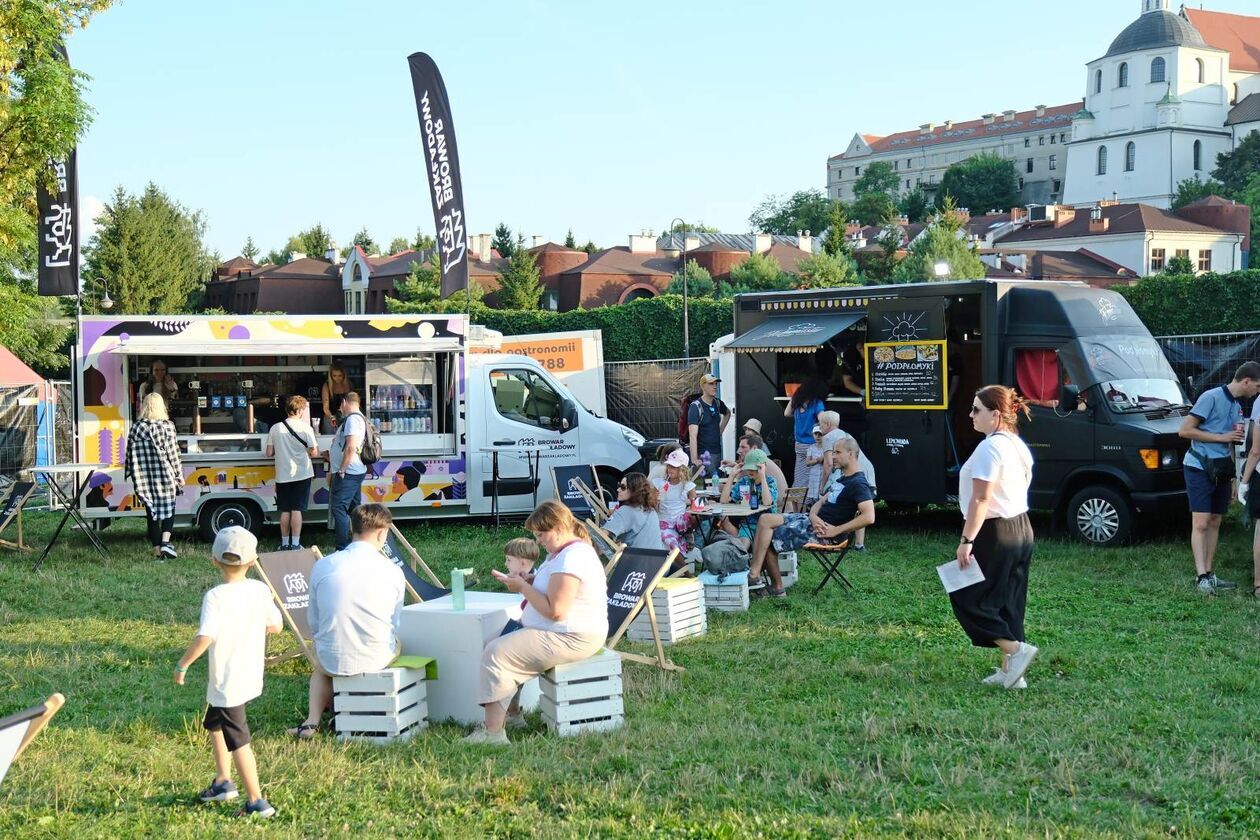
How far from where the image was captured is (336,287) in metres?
76.1

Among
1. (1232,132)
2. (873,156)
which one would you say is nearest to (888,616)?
(1232,132)

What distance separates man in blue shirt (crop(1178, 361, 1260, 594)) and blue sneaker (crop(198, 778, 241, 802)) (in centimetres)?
737

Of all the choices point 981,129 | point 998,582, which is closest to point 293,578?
point 998,582

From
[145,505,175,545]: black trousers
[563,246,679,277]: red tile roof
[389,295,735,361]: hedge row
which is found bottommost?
[145,505,175,545]: black trousers

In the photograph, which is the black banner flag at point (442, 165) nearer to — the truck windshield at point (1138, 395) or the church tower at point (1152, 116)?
the truck windshield at point (1138, 395)

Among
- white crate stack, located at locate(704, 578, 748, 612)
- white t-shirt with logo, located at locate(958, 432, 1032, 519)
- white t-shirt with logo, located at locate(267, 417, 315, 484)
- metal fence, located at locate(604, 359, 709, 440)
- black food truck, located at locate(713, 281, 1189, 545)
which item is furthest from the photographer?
metal fence, located at locate(604, 359, 709, 440)

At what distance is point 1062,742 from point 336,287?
7421 centimetres

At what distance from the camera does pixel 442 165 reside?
18.2 m

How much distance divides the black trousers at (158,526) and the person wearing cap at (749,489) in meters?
5.49

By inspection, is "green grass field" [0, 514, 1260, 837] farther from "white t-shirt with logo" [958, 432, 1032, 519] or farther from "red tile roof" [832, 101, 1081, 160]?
"red tile roof" [832, 101, 1081, 160]

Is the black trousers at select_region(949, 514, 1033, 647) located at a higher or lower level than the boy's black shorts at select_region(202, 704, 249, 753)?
higher

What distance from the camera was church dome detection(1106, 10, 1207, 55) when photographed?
100938 millimetres

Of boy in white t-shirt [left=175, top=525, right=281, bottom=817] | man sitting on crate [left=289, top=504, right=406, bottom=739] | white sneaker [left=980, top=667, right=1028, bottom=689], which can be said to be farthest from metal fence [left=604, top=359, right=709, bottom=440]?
boy in white t-shirt [left=175, top=525, right=281, bottom=817]

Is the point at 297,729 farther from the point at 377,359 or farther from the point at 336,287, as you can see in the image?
the point at 336,287
